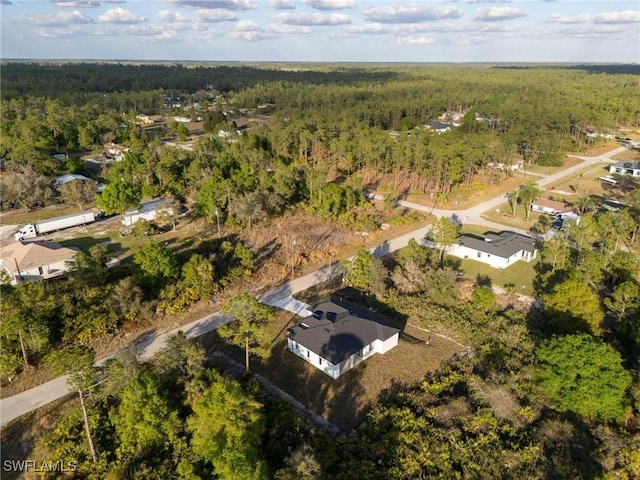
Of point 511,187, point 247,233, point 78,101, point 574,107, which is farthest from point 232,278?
point 78,101

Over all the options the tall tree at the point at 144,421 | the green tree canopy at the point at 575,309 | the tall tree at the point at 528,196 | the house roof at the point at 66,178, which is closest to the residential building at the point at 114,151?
the house roof at the point at 66,178

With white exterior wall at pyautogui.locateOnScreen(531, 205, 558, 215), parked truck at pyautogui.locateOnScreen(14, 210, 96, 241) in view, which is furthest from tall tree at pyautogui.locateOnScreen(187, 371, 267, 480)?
white exterior wall at pyautogui.locateOnScreen(531, 205, 558, 215)

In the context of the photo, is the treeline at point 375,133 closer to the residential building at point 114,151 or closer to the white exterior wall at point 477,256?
the residential building at point 114,151

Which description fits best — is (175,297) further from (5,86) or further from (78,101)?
(5,86)

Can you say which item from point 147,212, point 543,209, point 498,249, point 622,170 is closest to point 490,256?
point 498,249

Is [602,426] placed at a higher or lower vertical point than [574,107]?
lower

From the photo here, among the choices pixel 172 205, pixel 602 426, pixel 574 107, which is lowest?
pixel 602 426
